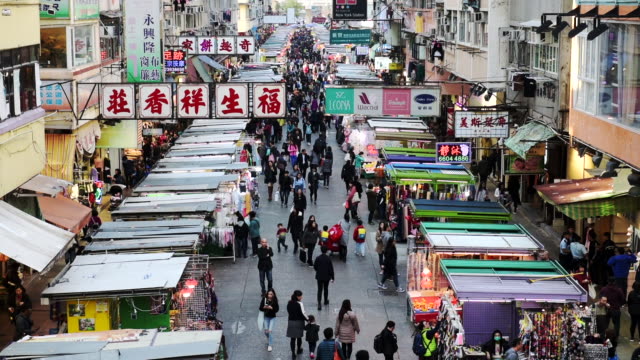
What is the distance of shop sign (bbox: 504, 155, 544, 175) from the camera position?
100ft

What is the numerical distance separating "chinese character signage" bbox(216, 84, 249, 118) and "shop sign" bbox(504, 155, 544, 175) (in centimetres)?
883

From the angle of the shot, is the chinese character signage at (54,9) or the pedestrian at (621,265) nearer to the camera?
the pedestrian at (621,265)

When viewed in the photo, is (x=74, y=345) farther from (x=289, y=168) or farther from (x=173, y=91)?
(x=289, y=168)

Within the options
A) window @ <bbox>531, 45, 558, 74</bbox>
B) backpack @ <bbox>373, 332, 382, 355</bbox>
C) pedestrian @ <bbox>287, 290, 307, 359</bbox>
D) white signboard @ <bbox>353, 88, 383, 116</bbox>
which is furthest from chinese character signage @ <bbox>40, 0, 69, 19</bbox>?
backpack @ <bbox>373, 332, 382, 355</bbox>

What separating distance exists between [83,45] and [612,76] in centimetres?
1531

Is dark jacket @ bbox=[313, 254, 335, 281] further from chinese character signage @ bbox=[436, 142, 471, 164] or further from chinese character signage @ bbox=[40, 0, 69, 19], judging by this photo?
chinese character signage @ bbox=[40, 0, 69, 19]

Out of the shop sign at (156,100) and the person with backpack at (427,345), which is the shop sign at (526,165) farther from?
the person with backpack at (427,345)

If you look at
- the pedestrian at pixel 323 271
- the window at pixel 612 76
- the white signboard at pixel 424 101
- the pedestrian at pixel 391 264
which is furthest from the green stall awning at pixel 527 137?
the pedestrian at pixel 323 271

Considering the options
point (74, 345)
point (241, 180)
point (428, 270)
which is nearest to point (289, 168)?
point (241, 180)

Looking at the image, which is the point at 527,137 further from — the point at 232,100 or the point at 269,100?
the point at 232,100

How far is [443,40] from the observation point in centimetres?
4747

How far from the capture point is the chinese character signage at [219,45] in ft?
154

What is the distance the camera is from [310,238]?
79.9 feet

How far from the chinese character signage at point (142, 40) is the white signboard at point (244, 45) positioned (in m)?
14.9
